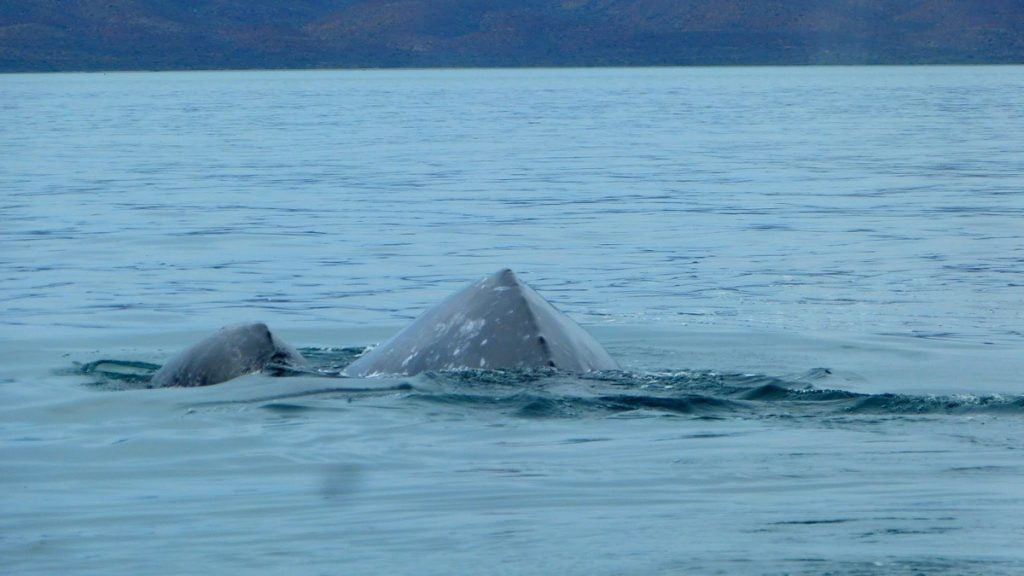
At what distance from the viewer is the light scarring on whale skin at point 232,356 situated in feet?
29.9

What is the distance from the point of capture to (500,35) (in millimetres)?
178750

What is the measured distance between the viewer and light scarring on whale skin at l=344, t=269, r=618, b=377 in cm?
844

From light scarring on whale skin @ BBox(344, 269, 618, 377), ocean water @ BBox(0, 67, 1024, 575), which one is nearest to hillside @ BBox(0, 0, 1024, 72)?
ocean water @ BBox(0, 67, 1024, 575)

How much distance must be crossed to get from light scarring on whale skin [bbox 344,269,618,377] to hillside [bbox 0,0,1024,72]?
154 m

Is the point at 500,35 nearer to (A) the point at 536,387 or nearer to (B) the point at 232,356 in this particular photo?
(B) the point at 232,356

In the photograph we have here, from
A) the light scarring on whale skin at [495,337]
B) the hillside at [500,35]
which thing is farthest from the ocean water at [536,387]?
the hillside at [500,35]

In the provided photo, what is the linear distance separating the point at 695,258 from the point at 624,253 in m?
0.77

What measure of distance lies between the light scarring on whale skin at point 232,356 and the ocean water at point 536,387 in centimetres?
15

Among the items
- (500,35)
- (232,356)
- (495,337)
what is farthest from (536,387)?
(500,35)

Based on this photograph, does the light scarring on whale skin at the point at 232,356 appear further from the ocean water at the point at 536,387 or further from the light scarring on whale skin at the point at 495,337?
the light scarring on whale skin at the point at 495,337

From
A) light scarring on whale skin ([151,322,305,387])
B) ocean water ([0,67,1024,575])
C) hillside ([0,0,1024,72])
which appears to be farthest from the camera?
hillside ([0,0,1024,72])

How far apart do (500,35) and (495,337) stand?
6777 inches

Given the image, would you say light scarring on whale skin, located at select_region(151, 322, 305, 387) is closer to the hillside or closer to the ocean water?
the ocean water

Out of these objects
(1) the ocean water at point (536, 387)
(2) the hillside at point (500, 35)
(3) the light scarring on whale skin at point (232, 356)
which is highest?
(2) the hillside at point (500, 35)
